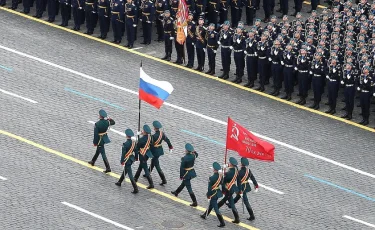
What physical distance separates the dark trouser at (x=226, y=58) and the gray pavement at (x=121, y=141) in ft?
3.49

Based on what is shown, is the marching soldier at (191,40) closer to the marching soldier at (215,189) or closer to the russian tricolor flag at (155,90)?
the russian tricolor flag at (155,90)

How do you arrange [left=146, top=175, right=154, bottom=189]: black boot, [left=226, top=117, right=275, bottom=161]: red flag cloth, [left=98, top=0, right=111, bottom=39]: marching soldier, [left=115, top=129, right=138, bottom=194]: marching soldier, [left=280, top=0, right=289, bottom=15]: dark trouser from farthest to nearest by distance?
[left=280, top=0, right=289, bottom=15]: dark trouser → [left=98, top=0, right=111, bottom=39]: marching soldier → [left=146, top=175, right=154, bottom=189]: black boot → [left=115, top=129, right=138, bottom=194]: marching soldier → [left=226, top=117, right=275, bottom=161]: red flag cloth

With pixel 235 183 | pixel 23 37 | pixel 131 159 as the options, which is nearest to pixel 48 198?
pixel 131 159

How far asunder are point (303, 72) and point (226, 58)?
3607mm

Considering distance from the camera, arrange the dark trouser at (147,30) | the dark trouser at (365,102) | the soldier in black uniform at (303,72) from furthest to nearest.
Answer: the dark trouser at (147,30), the soldier in black uniform at (303,72), the dark trouser at (365,102)

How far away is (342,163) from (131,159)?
8.39 m

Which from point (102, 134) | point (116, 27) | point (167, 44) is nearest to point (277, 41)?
point (167, 44)

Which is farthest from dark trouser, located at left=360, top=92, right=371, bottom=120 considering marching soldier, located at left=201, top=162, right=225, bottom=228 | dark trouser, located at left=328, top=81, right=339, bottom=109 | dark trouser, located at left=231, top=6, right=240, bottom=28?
marching soldier, located at left=201, top=162, right=225, bottom=228

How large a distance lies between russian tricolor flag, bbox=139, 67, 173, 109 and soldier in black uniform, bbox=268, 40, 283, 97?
1062 cm

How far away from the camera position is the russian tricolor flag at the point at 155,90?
1996 inches

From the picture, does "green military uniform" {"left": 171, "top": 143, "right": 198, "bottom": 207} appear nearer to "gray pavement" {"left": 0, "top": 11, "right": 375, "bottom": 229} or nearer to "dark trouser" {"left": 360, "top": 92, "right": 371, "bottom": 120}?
"gray pavement" {"left": 0, "top": 11, "right": 375, "bottom": 229}

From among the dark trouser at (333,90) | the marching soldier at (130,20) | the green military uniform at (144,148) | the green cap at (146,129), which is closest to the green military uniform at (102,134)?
the green military uniform at (144,148)

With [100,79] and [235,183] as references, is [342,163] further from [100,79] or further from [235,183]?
[100,79]

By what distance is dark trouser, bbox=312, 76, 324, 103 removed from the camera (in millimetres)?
59562
